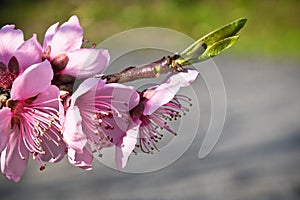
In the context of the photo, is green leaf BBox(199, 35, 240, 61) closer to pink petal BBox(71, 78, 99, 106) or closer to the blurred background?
pink petal BBox(71, 78, 99, 106)

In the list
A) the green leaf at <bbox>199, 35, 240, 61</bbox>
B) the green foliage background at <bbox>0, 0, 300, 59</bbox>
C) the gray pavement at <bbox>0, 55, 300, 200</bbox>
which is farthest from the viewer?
the green foliage background at <bbox>0, 0, 300, 59</bbox>

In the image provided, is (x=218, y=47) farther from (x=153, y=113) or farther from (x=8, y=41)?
(x=8, y=41)

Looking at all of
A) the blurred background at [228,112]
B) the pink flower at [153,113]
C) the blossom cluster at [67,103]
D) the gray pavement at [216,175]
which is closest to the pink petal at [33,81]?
the blossom cluster at [67,103]

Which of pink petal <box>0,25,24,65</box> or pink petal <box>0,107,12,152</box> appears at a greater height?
pink petal <box>0,25,24,65</box>

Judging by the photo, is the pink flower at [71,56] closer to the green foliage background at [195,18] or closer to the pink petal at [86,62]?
the pink petal at [86,62]

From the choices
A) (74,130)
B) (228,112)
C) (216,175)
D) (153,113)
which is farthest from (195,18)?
(74,130)

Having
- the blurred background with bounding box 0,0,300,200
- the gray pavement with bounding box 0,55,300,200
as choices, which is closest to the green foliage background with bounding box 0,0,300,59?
the blurred background with bounding box 0,0,300,200

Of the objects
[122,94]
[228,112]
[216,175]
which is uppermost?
[228,112]
